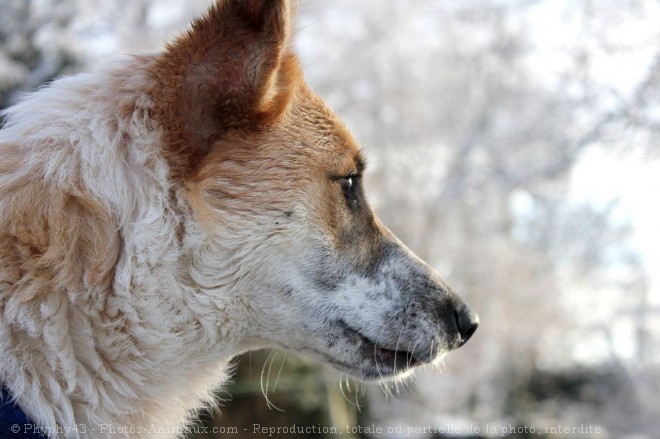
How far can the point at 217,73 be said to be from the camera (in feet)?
6.63

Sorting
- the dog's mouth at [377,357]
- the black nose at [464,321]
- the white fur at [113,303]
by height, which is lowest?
the white fur at [113,303]

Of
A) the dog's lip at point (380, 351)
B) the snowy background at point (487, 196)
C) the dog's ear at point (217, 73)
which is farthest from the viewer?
the snowy background at point (487, 196)

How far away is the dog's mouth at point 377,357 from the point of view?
2.30m

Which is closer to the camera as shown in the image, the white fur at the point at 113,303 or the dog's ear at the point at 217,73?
the white fur at the point at 113,303

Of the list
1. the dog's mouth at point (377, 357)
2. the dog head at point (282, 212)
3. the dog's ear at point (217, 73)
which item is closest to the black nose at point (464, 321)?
the dog head at point (282, 212)

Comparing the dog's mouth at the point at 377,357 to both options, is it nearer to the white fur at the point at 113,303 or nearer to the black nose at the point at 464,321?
the black nose at the point at 464,321

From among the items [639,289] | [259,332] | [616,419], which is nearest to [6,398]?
[259,332]

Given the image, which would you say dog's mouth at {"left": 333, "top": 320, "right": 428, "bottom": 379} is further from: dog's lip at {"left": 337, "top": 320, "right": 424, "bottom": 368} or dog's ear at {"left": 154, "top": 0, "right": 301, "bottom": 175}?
dog's ear at {"left": 154, "top": 0, "right": 301, "bottom": 175}

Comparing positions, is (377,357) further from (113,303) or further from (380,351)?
(113,303)

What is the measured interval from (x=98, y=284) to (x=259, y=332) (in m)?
0.55

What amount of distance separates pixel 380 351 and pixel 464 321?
0.33m

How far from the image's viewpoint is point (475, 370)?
11594 mm

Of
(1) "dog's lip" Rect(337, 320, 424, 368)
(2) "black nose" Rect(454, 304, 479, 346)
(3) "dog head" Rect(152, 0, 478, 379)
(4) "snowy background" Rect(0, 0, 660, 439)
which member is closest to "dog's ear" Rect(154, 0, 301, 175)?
(3) "dog head" Rect(152, 0, 478, 379)

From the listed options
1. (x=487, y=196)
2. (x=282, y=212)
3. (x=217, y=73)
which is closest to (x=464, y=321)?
(x=282, y=212)
